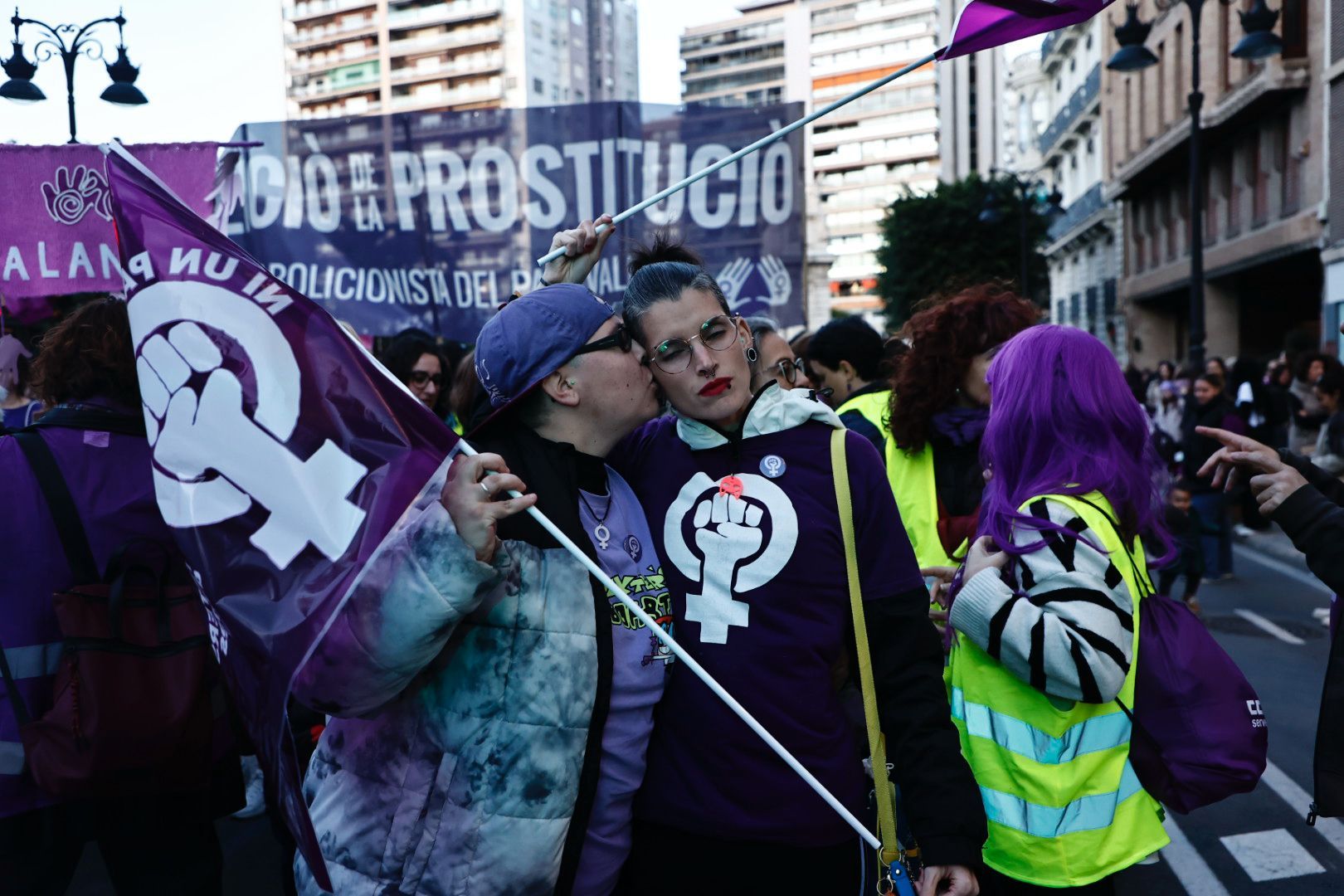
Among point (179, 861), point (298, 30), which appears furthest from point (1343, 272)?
point (298, 30)

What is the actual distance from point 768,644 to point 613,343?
664 millimetres

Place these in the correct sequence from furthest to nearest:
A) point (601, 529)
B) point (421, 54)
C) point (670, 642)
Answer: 1. point (421, 54)
2. point (601, 529)
3. point (670, 642)

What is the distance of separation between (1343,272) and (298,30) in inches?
4033

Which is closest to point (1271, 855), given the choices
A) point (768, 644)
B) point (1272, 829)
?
point (1272, 829)

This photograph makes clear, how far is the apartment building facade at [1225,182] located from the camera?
2150cm

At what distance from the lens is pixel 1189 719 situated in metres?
2.35

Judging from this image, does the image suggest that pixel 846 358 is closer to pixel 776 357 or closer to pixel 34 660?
pixel 776 357

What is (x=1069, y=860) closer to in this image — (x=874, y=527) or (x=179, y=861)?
(x=874, y=527)

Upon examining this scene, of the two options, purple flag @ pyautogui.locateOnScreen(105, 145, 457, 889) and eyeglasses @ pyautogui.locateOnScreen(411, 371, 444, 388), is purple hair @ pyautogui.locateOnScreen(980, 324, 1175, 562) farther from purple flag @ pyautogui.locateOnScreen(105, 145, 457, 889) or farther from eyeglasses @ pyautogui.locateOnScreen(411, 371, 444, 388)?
eyeglasses @ pyautogui.locateOnScreen(411, 371, 444, 388)

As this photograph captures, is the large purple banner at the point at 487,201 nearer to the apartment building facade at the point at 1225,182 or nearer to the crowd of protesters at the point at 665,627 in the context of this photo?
the crowd of protesters at the point at 665,627

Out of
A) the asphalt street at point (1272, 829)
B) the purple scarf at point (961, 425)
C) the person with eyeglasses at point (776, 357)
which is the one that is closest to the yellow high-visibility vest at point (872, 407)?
the person with eyeglasses at point (776, 357)

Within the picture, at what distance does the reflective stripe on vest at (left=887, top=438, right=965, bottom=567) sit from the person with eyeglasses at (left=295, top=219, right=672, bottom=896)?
143cm

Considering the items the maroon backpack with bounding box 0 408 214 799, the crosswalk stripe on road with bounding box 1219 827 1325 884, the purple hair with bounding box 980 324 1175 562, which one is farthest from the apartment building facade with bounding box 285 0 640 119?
the purple hair with bounding box 980 324 1175 562

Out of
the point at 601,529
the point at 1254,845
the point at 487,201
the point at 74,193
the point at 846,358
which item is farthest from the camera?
the point at 487,201
